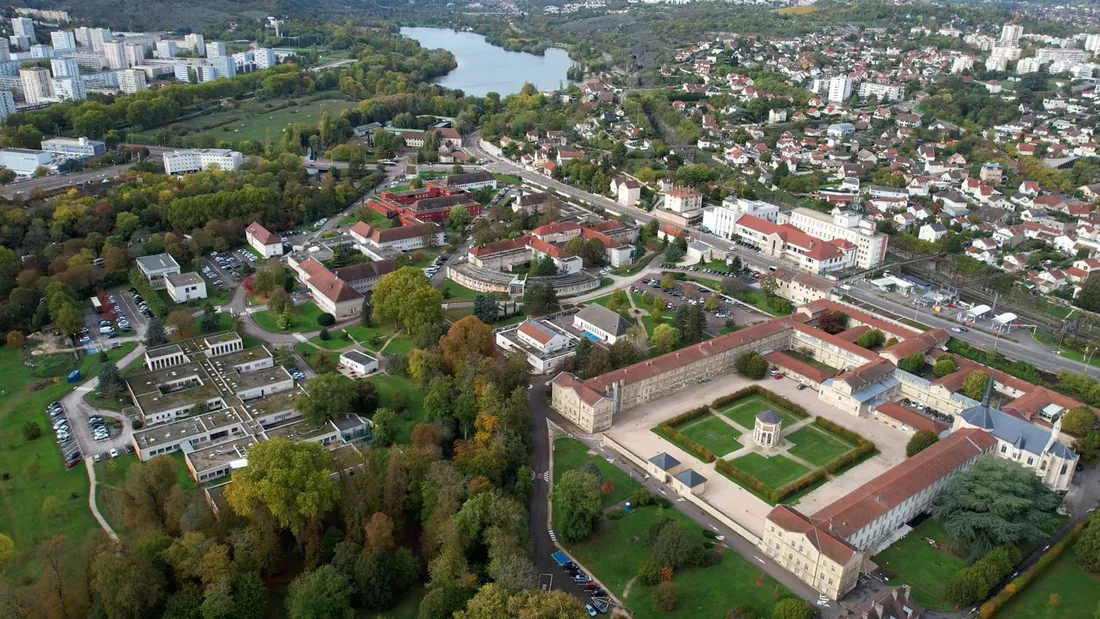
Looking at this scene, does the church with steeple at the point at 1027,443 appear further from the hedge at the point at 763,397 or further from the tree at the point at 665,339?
the tree at the point at 665,339

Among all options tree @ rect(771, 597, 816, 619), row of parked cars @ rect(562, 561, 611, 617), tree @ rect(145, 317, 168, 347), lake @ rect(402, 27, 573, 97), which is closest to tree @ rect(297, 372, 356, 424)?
tree @ rect(145, 317, 168, 347)

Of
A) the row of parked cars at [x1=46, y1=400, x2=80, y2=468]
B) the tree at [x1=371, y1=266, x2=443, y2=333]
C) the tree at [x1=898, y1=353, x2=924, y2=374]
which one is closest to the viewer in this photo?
the row of parked cars at [x1=46, y1=400, x2=80, y2=468]

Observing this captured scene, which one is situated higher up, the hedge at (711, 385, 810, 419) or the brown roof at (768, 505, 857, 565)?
the brown roof at (768, 505, 857, 565)

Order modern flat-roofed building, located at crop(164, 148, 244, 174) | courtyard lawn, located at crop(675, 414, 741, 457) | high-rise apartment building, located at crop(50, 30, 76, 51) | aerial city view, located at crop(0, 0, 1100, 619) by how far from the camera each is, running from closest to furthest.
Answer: aerial city view, located at crop(0, 0, 1100, 619), courtyard lawn, located at crop(675, 414, 741, 457), modern flat-roofed building, located at crop(164, 148, 244, 174), high-rise apartment building, located at crop(50, 30, 76, 51)

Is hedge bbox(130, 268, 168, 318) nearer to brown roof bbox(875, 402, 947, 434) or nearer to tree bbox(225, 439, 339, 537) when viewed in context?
tree bbox(225, 439, 339, 537)

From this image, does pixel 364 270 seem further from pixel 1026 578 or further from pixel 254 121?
pixel 254 121

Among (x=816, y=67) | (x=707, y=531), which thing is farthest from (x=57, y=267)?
(x=816, y=67)

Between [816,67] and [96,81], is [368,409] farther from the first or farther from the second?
[816,67]

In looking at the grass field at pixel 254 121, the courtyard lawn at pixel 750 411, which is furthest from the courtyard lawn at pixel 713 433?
the grass field at pixel 254 121
